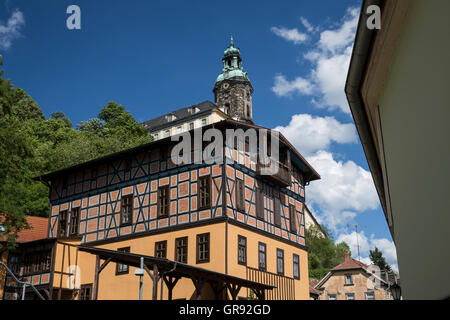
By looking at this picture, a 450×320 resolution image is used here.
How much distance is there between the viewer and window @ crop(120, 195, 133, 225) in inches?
1006

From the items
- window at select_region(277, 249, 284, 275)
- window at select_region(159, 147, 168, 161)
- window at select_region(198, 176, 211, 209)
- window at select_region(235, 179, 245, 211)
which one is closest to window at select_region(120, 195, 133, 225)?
window at select_region(159, 147, 168, 161)

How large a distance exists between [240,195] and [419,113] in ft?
63.2

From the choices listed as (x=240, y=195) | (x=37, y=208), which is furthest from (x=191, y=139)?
(x=37, y=208)

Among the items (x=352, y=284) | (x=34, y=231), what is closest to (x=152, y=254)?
(x=34, y=231)

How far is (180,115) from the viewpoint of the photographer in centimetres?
7306

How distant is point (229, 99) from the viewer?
79125 millimetres

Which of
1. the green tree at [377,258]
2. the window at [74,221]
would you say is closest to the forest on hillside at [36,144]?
the window at [74,221]

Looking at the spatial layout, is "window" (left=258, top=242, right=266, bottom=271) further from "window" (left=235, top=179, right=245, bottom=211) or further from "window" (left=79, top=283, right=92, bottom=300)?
"window" (left=79, top=283, right=92, bottom=300)

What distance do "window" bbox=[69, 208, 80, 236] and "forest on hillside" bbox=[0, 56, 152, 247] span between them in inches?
108

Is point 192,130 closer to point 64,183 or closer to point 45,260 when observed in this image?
point 64,183

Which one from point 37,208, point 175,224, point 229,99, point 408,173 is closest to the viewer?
point 408,173

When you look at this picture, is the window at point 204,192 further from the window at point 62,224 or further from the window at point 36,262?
the window at point 36,262
